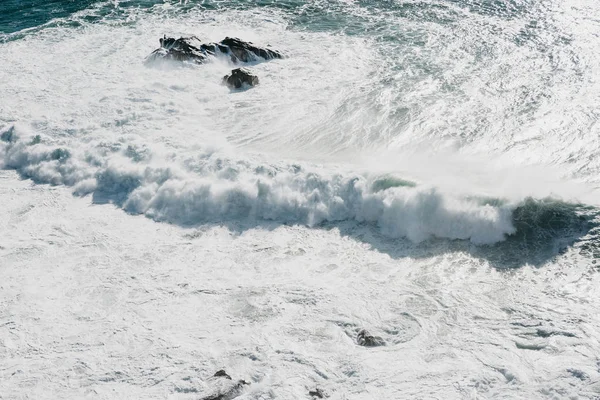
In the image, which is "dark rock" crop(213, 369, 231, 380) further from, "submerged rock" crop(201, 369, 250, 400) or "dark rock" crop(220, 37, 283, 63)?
"dark rock" crop(220, 37, 283, 63)

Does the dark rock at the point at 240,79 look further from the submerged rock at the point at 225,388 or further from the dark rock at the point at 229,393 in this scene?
the dark rock at the point at 229,393

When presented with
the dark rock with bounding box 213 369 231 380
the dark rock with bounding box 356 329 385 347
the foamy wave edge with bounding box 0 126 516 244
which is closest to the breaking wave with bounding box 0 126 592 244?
the foamy wave edge with bounding box 0 126 516 244

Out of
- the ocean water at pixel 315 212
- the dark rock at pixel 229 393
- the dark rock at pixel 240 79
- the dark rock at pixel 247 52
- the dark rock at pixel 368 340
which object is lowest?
the dark rock at pixel 229 393

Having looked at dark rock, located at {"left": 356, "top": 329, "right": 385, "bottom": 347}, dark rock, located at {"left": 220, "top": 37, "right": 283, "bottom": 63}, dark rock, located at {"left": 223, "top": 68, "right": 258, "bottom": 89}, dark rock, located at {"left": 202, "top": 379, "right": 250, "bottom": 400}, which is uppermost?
dark rock, located at {"left": 220, "top": 37, "right": 283, "bottom": 63}

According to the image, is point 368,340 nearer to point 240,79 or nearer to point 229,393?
point 229,393

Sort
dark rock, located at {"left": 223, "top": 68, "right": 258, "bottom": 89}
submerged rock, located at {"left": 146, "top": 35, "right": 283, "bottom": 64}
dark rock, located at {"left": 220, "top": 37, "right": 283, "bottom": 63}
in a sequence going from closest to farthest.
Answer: dark rock, located at {"left": 223, "top": 68, "right": 258, "bottom": 89}, submerged rock, located at {"left": 146, "top": 35, "right": 283, "bottom": 64}, dark rock, located at {"left": 220, "top": 37, "right": 283, "bottom": 63}

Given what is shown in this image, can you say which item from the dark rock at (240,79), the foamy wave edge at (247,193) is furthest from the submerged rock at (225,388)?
the dark rock at (240,79)
